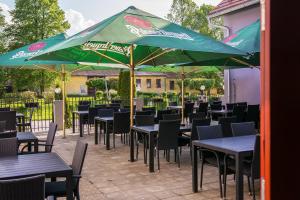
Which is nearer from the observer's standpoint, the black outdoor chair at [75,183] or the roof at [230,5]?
the black outdoor chair at [75,183]

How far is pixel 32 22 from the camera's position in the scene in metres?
33.8

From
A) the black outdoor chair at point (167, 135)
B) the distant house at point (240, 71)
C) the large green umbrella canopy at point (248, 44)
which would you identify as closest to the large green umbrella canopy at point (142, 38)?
the large green umbrella canopy at point (248, 44)

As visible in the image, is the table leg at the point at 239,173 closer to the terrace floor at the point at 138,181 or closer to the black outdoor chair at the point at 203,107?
the terrace floor at the point at 138,181

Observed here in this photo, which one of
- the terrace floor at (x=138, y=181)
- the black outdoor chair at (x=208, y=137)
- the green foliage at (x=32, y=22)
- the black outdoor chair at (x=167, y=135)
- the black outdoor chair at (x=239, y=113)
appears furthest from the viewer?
the green foliage at (x=32, y=22)

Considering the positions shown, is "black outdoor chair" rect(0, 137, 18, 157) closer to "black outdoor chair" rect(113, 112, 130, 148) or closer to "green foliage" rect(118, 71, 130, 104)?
"black outdoor chair" rect(113, 112, 130, 148)

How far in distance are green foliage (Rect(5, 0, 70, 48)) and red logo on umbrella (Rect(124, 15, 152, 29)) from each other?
28.9 m

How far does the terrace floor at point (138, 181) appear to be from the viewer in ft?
17.2

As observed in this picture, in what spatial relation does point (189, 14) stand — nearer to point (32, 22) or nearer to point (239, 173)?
point (32, 22)

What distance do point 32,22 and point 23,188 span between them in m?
33.6

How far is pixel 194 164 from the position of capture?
17.5 ft

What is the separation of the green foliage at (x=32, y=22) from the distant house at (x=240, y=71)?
22.3 metres
